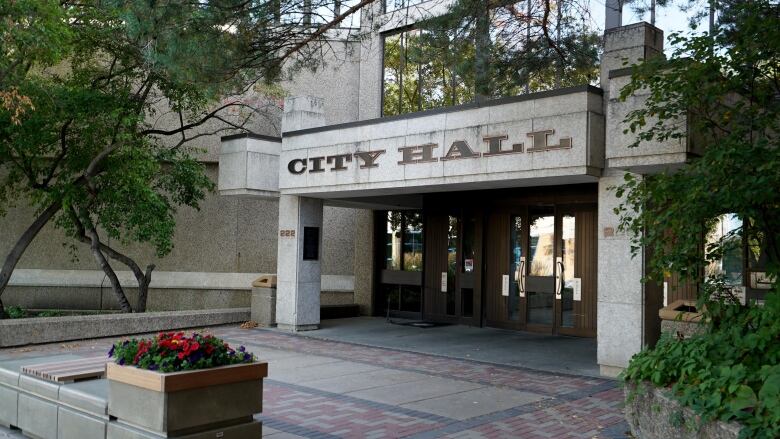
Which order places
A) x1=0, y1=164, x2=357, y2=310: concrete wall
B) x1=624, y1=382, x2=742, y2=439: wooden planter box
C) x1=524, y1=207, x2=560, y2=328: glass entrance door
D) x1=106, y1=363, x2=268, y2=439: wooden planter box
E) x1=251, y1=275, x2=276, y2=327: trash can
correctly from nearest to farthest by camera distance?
x1=624, y1=382, x2=742, y2=439: wooden planter box
x1=106, y1=363, x2=268, y2=439: wooden planter box
x1=524, y1=207, x2=560, y2=328: glass entrance door
x1=251, y1=275, x2=276, y2=327: trash can
x1=0, y1=164, x2=357, y2=310: concrete wall

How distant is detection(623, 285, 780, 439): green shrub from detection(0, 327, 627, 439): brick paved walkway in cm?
89

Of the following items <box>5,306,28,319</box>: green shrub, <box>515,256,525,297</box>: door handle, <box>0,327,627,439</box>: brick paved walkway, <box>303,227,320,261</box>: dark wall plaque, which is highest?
<box>303,227,320,261</box>: dark wall plaque

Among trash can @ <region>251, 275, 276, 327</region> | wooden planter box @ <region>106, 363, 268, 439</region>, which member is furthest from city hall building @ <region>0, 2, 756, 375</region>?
wooden planter box @ <region>106, 363, 268, 439</region>

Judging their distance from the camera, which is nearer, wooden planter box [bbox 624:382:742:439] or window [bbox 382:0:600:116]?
wooden planter box [bbox 624:382:742:439]

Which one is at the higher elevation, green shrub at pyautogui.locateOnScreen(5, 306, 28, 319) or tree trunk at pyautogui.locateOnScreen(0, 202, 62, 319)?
tree trunk at pyautogui.locateOnScreen(0, 202, 62, 319)

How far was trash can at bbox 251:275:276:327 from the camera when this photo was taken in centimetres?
1595

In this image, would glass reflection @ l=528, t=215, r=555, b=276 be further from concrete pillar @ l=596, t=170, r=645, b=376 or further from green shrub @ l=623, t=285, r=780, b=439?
green shrub @ l=623, t=285, r=780, b=439

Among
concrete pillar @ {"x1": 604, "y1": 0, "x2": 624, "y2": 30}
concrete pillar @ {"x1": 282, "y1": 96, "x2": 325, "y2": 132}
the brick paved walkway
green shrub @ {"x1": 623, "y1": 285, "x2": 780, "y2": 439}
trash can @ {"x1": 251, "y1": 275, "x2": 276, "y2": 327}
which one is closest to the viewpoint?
green shrub @ {"x1": 623, "y1": 285, "x2": 780, "y2": 439}

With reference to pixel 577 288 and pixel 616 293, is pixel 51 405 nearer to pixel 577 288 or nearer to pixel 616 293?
pixel 616 293

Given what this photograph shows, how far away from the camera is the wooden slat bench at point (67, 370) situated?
6.68m

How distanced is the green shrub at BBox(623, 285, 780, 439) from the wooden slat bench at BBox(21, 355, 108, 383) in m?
5.15

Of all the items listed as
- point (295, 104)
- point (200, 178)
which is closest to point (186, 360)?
point (295, 104)

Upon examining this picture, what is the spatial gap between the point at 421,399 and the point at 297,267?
709 cm

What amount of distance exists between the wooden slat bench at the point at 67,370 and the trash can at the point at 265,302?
8560mm
